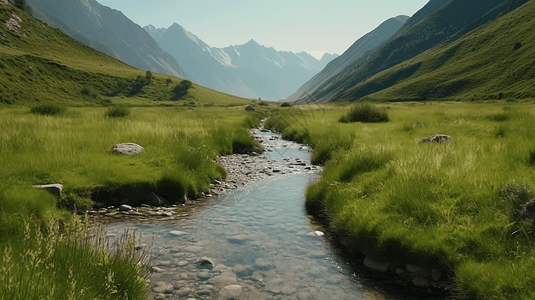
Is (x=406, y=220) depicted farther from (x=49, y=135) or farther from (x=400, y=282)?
(x=49, y=135)

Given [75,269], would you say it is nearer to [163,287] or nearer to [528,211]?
[163,287]

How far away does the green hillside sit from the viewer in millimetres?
64375

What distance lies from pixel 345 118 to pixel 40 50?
119 metres

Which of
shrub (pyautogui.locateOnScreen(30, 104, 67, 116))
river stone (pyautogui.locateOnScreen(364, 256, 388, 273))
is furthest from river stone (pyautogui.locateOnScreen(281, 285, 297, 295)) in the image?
shrub (pyautogui.locateOnScreen(30, 104, 67, 116))

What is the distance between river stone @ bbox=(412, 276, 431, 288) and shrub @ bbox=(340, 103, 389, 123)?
28543 millimetres

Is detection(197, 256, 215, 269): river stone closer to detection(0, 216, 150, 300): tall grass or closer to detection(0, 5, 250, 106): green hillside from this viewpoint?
detection(0, 216, 150, 300): tall grass

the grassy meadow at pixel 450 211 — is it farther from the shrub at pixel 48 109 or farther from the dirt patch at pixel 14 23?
the dirt patch at pixel 14 23

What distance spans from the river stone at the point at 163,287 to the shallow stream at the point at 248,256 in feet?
0.06

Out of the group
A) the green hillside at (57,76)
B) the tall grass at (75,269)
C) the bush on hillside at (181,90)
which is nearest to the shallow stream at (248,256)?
the tall grass at (75,269)

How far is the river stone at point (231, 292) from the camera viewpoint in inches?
228

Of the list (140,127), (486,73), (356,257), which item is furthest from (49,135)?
(486,73)

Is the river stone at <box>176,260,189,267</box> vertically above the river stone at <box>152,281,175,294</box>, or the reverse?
the river stone at <box>176,260,189,267</box>

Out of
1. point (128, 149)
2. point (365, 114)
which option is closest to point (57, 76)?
point (365, 114)

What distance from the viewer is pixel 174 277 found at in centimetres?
631
